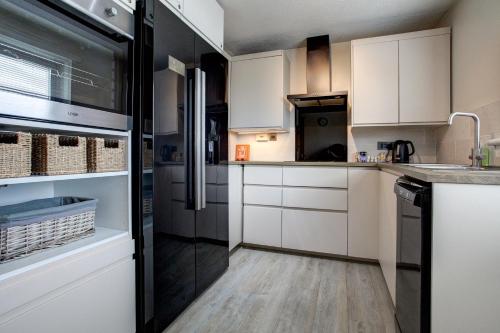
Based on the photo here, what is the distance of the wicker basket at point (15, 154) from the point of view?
2.78ft

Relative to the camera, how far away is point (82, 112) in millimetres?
1079

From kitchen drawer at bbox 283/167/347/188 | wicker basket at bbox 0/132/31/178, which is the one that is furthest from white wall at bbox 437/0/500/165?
wicker basket at bbox 0/132/31/178

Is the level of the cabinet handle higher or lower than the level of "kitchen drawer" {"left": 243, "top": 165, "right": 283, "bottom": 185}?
higher

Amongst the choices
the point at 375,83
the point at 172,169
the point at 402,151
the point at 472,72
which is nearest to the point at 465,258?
the point at 172,169

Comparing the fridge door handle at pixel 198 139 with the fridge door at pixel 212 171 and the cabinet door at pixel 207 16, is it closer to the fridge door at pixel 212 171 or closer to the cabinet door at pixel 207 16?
the fridge door at pixel 212 171

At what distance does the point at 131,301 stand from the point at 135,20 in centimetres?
137

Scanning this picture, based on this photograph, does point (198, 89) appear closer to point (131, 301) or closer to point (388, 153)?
point (131, 301)

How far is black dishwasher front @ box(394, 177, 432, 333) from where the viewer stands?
109 centimetres

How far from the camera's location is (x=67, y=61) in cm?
105

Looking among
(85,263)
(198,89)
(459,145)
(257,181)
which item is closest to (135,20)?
(198,89)

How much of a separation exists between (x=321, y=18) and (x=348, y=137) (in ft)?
4.08

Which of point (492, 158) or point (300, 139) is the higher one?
point (300, 139)

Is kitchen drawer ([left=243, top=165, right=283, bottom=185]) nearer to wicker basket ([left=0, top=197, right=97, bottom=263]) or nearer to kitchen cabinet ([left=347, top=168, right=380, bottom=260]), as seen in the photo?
kitchen cabinet ([left=347, top=168, right=380, bottom=260])

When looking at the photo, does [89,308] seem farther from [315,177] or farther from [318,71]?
[318,71]
